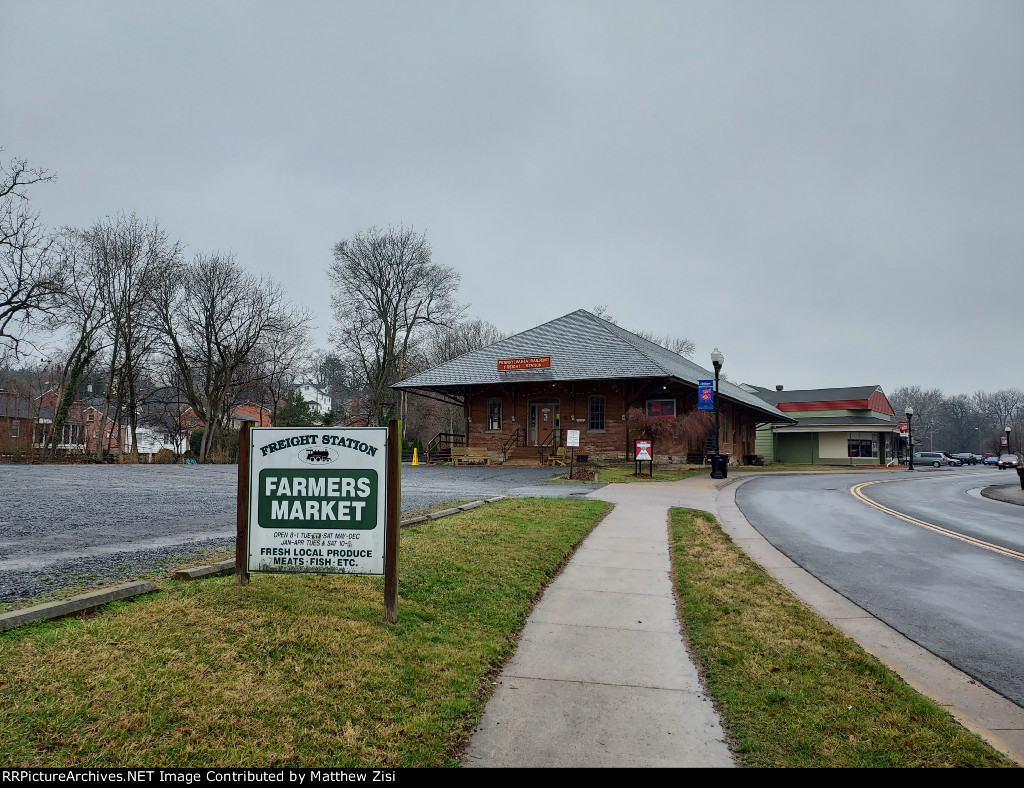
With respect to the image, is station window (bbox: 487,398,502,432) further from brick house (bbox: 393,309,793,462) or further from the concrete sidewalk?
the concrete sidewalk

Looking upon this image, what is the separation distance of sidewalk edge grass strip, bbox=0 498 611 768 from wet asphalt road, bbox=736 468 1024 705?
12.8 feet

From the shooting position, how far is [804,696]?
13.5 feet

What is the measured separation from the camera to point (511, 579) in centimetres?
689

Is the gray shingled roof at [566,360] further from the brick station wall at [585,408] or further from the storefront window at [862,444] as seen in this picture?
the storefront window at [862,444]

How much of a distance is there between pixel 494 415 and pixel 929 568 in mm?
28549

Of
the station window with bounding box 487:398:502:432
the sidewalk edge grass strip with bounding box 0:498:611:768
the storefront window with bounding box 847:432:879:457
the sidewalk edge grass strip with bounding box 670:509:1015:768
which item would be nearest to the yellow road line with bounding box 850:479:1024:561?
the sidewalk edge grass strip with bounding box 670:509:1015:768

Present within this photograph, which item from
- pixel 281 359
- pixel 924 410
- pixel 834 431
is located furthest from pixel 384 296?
pixel 924 410

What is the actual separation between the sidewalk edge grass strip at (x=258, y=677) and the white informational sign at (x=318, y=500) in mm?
357

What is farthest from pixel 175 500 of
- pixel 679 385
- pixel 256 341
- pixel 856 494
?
pixel 256 341

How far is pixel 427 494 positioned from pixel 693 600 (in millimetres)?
10093

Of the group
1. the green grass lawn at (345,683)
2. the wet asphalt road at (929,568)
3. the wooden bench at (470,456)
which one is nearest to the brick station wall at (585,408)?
the wooden bench at (470,456)

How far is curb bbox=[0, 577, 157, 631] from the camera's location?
4075 millimetres

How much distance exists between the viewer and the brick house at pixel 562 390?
107 ft

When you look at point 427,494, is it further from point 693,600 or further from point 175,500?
point 693,600
